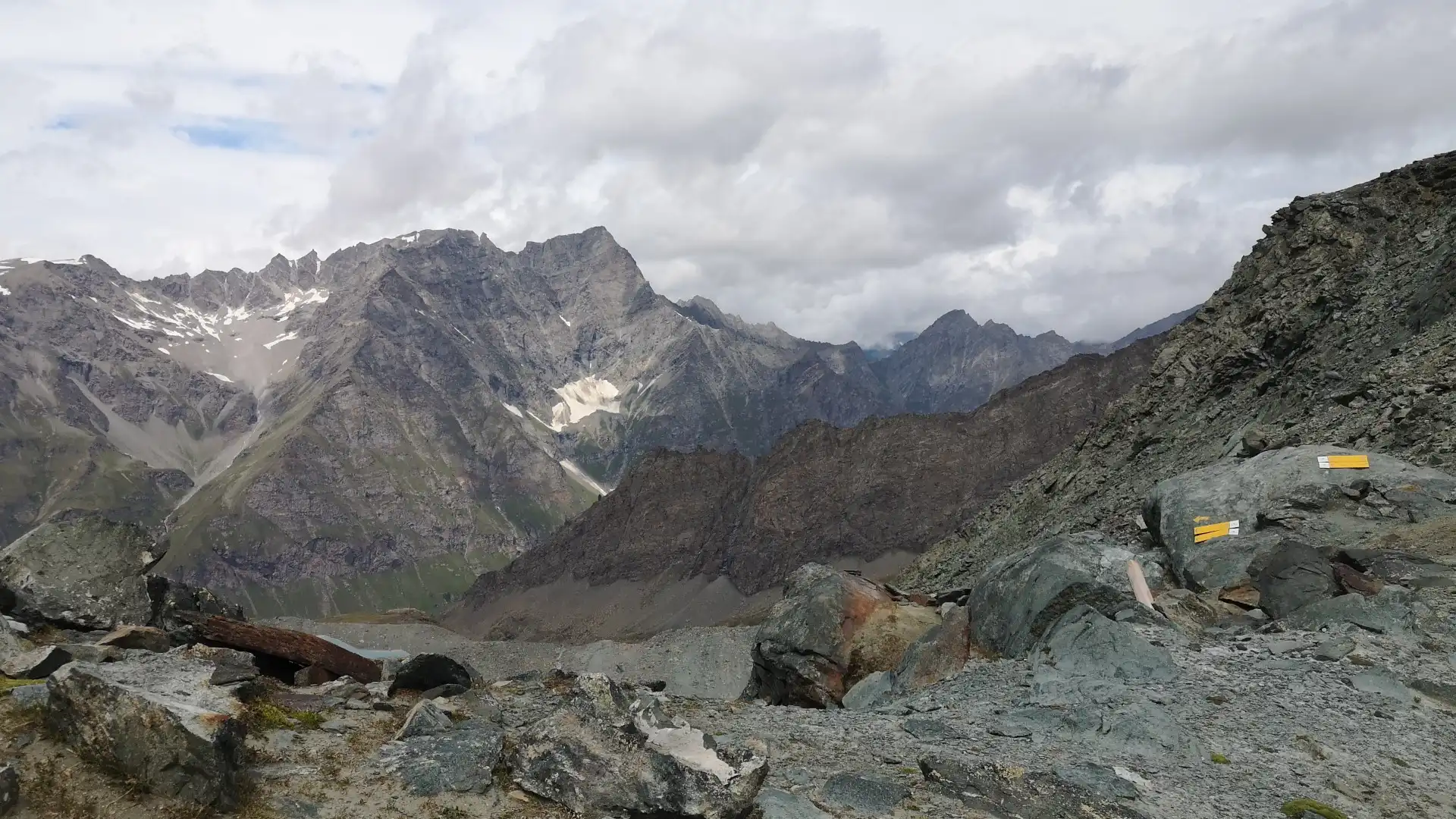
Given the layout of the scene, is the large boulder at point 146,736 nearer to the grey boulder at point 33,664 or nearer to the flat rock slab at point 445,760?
the flat rock slab at point 445,760

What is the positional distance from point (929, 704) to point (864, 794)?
6683 mm

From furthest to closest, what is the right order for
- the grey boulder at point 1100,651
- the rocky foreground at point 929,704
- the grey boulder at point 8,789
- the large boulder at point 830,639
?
the large boulder at point 830,639
the grey boulder at point 1100,651
the rocky foreground at point 929,704
the grey boulder at point 8,789

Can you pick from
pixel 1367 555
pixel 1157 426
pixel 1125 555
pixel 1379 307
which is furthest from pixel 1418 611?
pixel 1157 426

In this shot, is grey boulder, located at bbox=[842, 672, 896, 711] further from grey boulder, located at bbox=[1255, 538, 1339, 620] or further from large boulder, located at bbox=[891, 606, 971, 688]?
grey boulder, located at bbox=[1255, 538, 1339, 620]

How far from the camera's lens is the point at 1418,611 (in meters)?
18.8

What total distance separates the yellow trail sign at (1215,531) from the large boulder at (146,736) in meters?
25.5

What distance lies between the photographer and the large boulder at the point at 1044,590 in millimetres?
21938

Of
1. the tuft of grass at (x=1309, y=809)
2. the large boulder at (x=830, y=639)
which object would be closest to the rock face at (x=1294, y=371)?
the large boulder at (x=830, y=639)

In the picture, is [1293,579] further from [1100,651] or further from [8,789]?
[8,789]

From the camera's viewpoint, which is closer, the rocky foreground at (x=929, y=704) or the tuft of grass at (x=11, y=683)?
the rocky foreground at (x=929, y=704)

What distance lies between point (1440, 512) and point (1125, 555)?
28.9ft

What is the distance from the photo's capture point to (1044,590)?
22469 mm

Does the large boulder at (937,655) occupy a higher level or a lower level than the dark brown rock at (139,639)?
lower

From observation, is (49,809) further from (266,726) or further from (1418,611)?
(1418,611)
